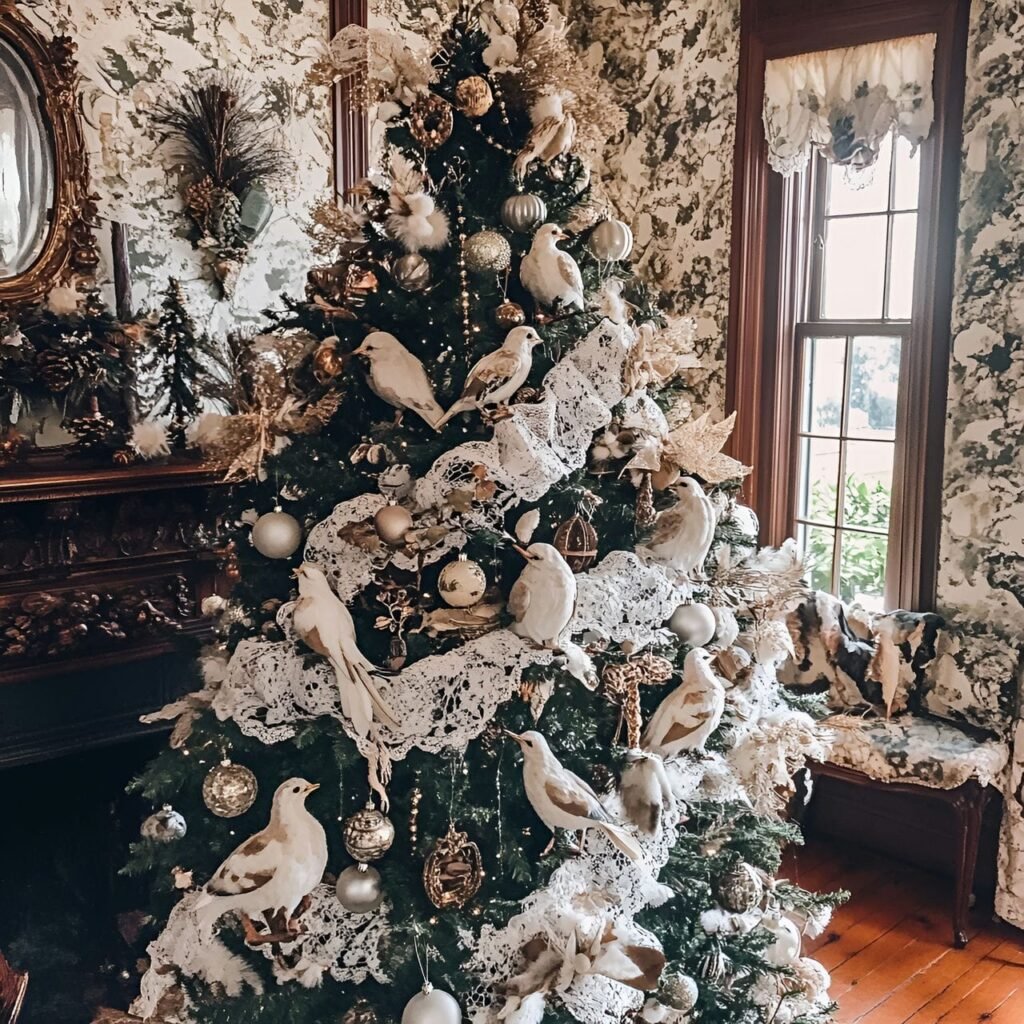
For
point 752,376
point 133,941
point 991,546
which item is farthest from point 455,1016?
point 752,376

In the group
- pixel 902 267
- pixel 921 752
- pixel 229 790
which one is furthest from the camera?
pixel 902 267

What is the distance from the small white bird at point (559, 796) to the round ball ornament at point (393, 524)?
0.37 meters

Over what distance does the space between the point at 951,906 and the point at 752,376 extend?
6.17 feet

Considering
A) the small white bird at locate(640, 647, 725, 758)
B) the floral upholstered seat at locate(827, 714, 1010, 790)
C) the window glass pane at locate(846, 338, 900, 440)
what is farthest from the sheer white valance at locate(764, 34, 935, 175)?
the small white bird at locate(640, 647, 725, 758)

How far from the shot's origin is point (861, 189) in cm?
333

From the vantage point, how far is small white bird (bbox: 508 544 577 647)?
1.49 metres

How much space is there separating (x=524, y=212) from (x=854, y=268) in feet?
7.21

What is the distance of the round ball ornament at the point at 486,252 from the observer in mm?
1582

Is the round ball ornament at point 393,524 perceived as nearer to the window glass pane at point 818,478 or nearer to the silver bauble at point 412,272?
the silver bauble at point 412,272

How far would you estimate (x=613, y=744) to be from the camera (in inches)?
66.2

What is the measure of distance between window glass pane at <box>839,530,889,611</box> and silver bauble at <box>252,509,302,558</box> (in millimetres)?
2374

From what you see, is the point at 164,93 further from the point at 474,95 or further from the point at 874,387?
the point at 874,387

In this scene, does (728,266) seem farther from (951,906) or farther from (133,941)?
(133,941)

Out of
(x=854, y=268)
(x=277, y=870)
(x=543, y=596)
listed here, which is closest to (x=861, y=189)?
(x=854, y=268)
